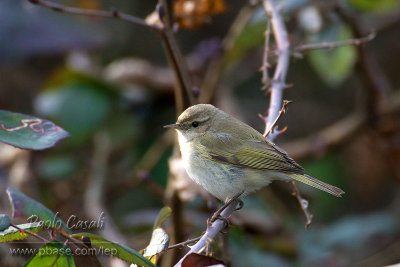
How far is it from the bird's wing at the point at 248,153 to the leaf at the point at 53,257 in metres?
1.54

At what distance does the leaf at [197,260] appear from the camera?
5.36 feet

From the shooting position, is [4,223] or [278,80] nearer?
[4,223]

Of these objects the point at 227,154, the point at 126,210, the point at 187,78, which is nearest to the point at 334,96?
the point at 126,210

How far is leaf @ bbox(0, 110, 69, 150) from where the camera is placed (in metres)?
1.93

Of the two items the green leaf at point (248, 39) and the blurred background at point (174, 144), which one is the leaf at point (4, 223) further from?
the green leaf at point (248, 39)

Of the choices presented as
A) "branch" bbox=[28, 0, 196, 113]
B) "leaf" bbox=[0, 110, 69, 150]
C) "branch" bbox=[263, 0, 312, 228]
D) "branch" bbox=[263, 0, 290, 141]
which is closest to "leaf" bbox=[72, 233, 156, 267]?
"leaf" bbox=[0, 110, 69, 150]

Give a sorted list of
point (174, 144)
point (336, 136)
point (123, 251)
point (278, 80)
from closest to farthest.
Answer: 1. point (123, 251)
2. point (278, 80)
3. point (174, 144)
4. point (336, 136)

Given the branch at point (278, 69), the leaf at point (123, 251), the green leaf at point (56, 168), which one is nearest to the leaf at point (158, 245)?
the leaf at point (123, 251)

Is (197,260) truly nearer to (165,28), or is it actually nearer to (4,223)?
(4,223)

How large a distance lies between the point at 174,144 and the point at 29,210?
2872mm

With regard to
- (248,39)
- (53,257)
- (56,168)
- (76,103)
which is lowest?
(53,257)

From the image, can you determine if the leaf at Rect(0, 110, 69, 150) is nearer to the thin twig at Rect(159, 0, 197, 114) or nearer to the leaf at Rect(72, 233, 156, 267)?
the leaf at Rect(72, 233, 156, 267)

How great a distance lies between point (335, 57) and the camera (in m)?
4.09

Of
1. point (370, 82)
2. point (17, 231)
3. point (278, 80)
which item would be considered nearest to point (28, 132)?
point (17, 231)
